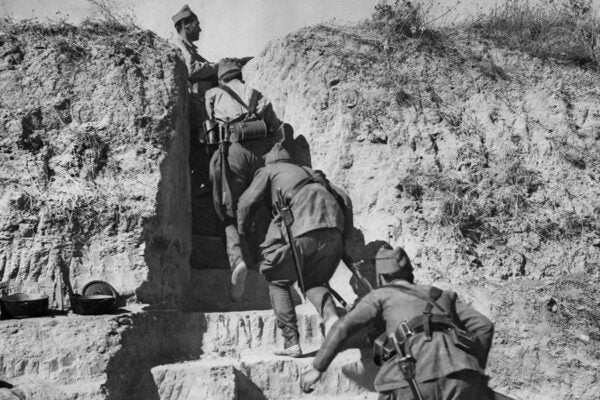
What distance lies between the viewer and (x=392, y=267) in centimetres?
703

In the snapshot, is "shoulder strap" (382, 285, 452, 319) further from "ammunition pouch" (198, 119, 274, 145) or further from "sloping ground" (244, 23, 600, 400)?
"ammunition pouch" (198, 119, 274, 145)

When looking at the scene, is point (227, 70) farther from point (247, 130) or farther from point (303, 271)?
point (303, 271)

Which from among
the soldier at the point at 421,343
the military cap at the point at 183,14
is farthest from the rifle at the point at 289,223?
the military cap at the point at 183,14

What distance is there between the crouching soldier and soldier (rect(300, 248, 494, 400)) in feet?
8.95

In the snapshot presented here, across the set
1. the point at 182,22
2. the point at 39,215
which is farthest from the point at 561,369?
the point at 182,22

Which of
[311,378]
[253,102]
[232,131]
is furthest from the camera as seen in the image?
[253,102]

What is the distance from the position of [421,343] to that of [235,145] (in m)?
4.23

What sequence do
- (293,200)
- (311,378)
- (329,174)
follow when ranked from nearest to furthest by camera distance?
1. (311,378)
2. (293,200)
3. (329,174)

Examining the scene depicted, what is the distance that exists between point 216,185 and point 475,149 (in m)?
3.15

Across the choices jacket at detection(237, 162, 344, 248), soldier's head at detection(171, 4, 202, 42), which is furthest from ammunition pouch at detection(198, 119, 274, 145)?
soldier's head at detection(171, 4, 202, 42)

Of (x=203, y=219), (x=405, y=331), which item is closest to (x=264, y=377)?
(x=405, y=331)

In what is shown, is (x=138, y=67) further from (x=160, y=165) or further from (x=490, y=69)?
(x=490, y=69)

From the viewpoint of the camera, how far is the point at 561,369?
7.72 m

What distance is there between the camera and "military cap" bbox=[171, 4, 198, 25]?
12.2 meters
